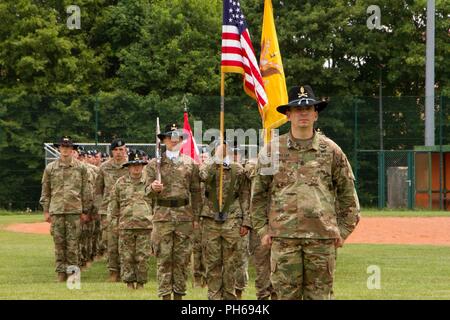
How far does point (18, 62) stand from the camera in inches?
1829

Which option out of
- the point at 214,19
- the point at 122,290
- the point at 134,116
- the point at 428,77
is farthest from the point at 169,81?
the point at 122,290

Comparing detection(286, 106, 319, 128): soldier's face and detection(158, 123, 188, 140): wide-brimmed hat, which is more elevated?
detection(158, 123, 188, 140): wide-brimmed hat

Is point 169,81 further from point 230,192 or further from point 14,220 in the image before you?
point 230,192

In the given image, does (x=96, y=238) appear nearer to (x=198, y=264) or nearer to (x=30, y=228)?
(x=198, y=264)

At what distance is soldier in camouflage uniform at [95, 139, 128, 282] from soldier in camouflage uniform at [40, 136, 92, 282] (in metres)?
0.56

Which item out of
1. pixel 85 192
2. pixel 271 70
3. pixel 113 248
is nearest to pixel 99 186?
pixel 85 192

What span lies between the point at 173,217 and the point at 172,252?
0.44 metres

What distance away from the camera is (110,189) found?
2019 cm

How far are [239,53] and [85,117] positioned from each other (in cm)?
2729

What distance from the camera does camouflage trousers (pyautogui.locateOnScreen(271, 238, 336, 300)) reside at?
32.7 feet

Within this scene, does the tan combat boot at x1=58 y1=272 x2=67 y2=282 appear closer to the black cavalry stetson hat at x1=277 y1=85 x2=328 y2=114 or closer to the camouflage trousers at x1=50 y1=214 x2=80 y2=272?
A: the camouflage trousers at x1=50 y1=214 x2=80 y2=272

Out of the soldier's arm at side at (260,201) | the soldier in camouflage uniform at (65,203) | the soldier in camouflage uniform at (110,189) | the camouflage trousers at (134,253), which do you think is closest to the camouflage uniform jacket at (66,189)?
the soldier in camouflage uniform at (65,203)

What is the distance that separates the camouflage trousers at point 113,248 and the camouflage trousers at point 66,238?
59cm

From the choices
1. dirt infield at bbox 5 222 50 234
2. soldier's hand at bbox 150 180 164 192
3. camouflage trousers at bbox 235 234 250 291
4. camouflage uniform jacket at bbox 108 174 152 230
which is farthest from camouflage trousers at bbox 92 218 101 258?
soldier's hand at bbox 150 180 164 192
